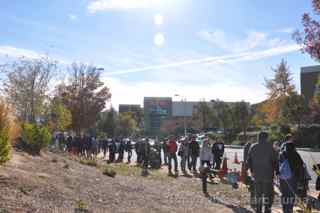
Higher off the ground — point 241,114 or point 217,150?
point 241,114

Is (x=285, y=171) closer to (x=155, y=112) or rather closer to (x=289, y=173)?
(x=289, y=173)

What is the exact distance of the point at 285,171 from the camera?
316 inches

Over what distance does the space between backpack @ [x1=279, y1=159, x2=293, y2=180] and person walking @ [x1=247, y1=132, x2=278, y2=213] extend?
0.41 metres

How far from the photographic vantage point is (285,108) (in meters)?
43.9

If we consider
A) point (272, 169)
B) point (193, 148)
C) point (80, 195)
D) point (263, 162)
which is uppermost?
point (263, 162)

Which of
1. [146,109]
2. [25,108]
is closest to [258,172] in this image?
[25,108]

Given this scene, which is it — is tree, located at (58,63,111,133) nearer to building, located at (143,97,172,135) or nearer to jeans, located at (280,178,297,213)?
jeans, located at (280,178,297,213)

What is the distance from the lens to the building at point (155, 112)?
11162 cm

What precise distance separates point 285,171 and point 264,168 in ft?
1.90

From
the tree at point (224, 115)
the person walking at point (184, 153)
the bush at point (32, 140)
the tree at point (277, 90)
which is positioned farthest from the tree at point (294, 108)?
the bush at point (32, 140)

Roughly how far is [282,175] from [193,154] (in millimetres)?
11586

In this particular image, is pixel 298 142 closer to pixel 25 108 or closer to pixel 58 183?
pixel 25 108

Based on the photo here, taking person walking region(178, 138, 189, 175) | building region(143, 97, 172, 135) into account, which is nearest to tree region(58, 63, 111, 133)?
person walking region(178, 138, 189, 175)

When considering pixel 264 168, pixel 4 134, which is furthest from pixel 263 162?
pixel 4 134
